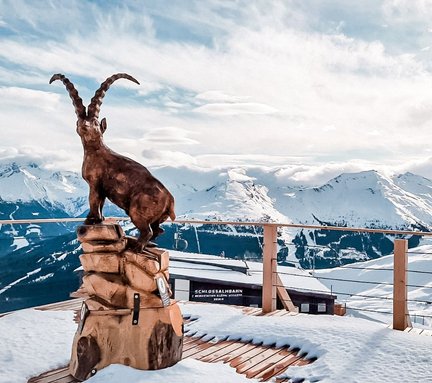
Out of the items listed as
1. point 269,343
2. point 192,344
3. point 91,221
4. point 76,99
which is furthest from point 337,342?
point 76,99

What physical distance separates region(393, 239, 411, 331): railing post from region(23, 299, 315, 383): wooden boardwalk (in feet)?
3.51

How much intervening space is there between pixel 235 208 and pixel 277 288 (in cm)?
13690

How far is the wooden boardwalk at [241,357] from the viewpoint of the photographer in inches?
114

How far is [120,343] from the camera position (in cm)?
284

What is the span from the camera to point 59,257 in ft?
64.0

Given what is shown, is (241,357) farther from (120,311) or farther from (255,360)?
(120,311)

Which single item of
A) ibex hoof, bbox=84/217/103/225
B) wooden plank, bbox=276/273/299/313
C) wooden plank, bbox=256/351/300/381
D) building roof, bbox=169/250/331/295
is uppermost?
ibex hoof, bbox=84/217/103/225

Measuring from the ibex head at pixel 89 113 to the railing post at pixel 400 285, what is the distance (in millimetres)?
2527

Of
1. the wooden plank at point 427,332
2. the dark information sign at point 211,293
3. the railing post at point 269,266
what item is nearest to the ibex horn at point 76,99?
the railing post at point 269,266

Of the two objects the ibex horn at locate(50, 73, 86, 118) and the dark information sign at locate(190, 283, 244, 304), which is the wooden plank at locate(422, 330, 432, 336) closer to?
the ibex horn at locate(50, 73, 86, 118)

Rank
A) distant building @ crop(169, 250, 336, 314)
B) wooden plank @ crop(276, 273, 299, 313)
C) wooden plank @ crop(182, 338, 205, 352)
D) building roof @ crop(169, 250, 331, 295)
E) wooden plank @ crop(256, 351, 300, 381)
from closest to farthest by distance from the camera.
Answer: wooden plank @ crop(256, 351, 300, 381) < wooden plank @ crop(182, 338, 205, 352) < wooden plank @ crop(276, 273, 299, 313) < distant building @ crop(169, 250, 336, 314) < building roof @ crop(169, 250, 331, 295)

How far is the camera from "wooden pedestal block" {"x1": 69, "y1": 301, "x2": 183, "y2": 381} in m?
2.83

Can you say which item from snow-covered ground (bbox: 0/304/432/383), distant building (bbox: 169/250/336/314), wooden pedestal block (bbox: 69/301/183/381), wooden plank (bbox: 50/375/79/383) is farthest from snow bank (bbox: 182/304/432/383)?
distant building (bbox: 169/250/336/314)

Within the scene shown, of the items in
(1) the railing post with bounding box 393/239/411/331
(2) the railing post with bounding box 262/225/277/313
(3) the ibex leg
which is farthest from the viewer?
(2) the railing post with bounding box 262/225/277/313
